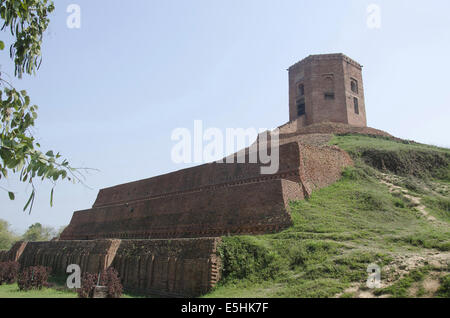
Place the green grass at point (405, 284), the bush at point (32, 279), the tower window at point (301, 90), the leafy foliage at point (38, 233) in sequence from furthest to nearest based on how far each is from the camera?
the leafy foliage at point (38, 233) → the tower window at point (301, 90) → the bush at point (32, 279) → the green grass at point (405, 284)

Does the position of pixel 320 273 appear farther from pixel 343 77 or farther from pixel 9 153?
pixel 343 77

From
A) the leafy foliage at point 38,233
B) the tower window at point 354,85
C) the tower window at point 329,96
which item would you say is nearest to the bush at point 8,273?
the tower window at point 329,96

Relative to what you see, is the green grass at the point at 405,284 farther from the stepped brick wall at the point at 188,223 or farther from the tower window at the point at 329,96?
the tower window at the point at 329,96

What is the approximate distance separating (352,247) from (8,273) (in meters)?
10.8

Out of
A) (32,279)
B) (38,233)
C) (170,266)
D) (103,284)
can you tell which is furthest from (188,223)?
(38,233)

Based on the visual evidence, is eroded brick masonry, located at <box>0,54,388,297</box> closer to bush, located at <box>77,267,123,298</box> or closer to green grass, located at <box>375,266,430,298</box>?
bush, located at <box>77,267,123,298</box>

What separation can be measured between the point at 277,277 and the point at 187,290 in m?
2.04

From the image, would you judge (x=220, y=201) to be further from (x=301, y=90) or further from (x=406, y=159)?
(x=301, y=90)

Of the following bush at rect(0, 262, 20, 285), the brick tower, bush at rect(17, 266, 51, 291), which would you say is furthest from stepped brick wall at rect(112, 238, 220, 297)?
the brick tower

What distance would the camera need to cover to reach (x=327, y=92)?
23188 mm

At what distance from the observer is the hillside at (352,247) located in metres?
5.40

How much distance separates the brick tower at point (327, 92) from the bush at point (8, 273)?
17.1 metres
